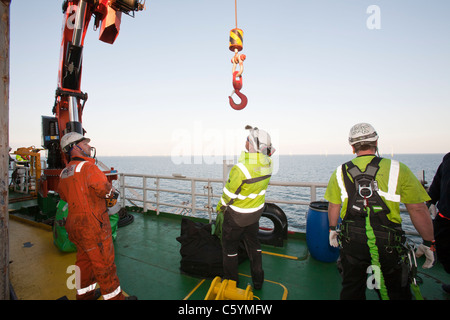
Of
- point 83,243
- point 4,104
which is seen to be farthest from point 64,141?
point 83,243

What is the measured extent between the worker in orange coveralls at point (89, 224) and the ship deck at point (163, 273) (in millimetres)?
639

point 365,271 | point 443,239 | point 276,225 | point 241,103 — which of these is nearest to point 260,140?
point 241,103

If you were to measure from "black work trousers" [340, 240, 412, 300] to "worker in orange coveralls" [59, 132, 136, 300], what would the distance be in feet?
8.33

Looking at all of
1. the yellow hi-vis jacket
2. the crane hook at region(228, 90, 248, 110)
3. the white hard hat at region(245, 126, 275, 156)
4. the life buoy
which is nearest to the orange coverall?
the yellow hi-vis jacket

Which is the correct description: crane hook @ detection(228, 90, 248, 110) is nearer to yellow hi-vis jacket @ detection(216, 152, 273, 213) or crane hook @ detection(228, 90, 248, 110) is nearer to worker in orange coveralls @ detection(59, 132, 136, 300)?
yellow hi-vis jacket @ detection(216, 152, 273, 213)

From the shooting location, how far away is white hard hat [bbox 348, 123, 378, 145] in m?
2.12

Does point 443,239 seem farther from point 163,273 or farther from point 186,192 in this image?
point 186,192

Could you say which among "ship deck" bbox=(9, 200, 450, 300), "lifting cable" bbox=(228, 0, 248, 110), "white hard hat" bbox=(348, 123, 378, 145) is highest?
"lifting cable" bbox=(228, 0, 248, 110)

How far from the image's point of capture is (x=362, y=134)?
214cm

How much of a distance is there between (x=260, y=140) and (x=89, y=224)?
2.30 m

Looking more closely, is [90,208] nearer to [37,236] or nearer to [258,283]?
[258,283]

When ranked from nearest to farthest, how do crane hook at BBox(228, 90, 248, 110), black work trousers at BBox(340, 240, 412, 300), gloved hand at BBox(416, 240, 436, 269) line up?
black work trousers at BBox(340, 240, 412, 300), gloved hand at BBox(416, 240, 436, 269), crane hook at BBox(228, 90, 248, 110)

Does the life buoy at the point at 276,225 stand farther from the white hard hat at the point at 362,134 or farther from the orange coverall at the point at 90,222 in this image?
the orange coverall at the point at 90,222
